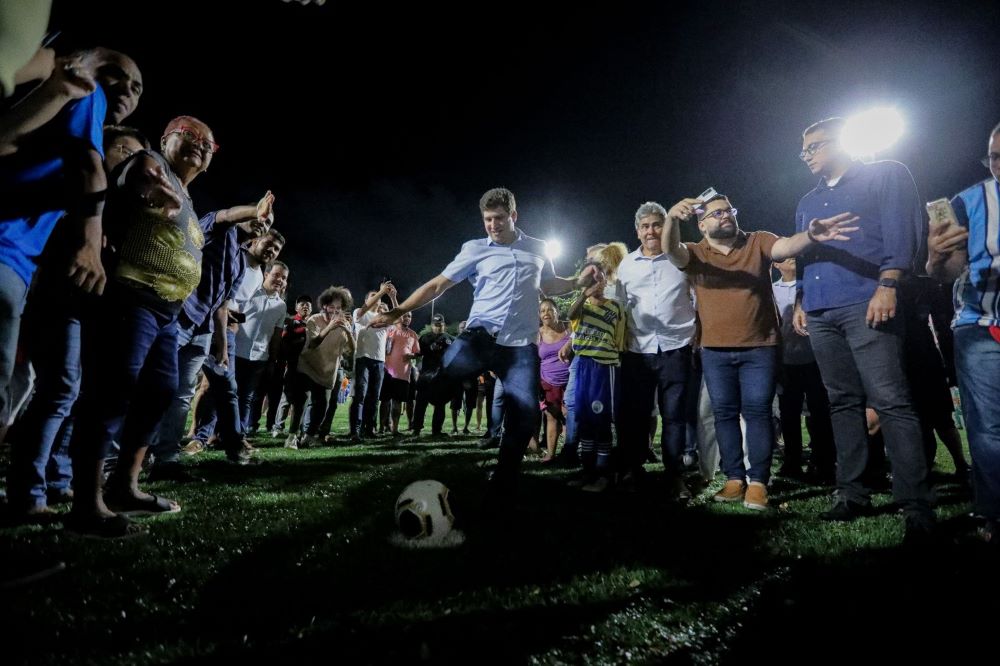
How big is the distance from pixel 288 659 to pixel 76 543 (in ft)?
5.68

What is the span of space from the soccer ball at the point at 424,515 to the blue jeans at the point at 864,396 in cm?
271

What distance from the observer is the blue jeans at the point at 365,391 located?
934 centimetres

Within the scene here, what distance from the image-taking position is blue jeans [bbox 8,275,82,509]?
2.68 metres

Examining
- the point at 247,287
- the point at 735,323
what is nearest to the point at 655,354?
the point at 735,323

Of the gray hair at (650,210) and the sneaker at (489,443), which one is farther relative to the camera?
the sneaker at (489,443)

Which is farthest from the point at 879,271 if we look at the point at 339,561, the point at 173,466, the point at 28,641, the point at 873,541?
the point at 173,466

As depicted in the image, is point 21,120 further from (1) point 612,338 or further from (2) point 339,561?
(1) point 612,338

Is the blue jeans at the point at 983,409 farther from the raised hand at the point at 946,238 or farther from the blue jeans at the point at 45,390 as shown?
the blue jeans at the point at 45,390

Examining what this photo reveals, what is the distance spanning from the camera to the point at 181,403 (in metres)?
4.70

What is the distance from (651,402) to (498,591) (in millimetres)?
3135

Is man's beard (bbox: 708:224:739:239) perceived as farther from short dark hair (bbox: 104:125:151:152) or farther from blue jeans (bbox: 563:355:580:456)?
short dark hair (bbox: 104:125:151:152)

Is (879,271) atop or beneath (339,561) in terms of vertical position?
atop

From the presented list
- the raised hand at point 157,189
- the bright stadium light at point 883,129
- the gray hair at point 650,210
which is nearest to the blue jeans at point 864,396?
the gray hair at point 650,210

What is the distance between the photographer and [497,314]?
3.71 meters
